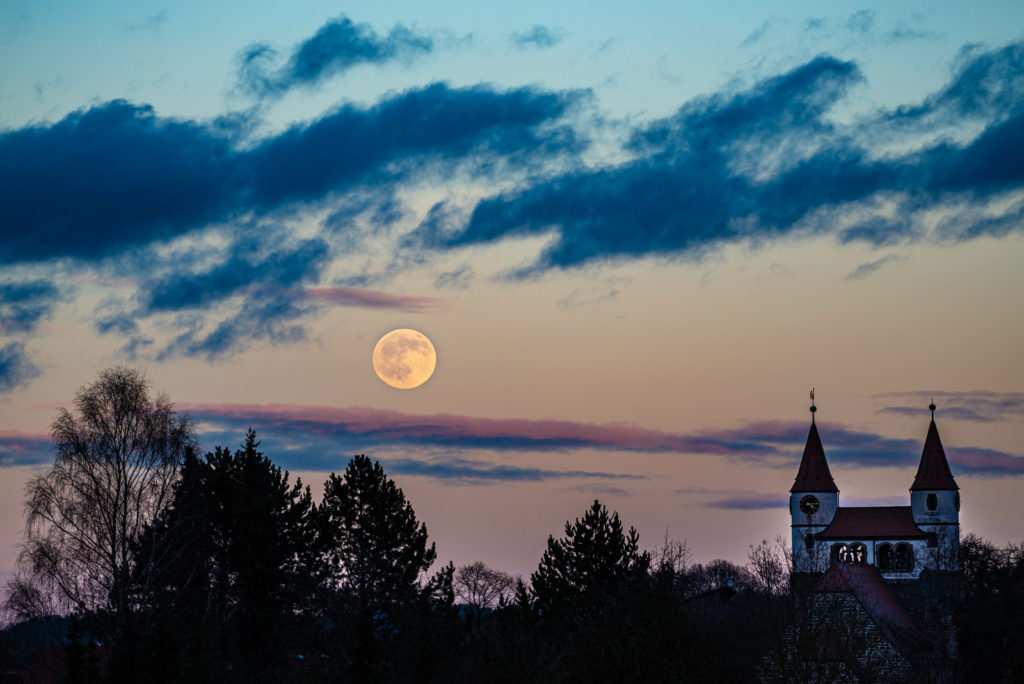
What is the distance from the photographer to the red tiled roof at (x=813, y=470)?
468ft

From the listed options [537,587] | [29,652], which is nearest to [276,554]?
[537,587]

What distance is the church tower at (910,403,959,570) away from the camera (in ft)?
446

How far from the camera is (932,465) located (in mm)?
138000

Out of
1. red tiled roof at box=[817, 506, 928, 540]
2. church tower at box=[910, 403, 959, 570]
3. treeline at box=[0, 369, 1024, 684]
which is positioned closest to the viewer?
treeline at box=[0, 369, 1024, 684]

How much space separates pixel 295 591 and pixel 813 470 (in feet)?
306

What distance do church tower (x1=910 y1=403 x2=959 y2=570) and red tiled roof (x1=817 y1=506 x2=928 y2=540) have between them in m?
1.23

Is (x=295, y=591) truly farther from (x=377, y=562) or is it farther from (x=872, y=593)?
(x=872, y=593)

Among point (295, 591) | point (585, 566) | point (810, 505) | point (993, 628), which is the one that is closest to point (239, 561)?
point (295, 591)

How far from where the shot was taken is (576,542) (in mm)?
60219

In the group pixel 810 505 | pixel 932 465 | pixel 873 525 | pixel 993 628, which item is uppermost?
pixel 932 465

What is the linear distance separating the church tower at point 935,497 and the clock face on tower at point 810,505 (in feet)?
33.3

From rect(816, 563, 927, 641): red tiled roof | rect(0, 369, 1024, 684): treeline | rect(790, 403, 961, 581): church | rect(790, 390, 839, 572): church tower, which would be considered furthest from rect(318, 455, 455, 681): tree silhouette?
rect(790, 390, 839, 572): church tower

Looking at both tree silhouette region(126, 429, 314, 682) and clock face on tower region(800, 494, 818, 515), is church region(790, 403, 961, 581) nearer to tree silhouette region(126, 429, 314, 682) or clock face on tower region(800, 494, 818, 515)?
clock face on tower region(800, 494, 818, 515)

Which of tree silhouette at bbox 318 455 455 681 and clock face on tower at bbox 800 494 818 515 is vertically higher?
clock face on tower at bbox 800 494 818 515
